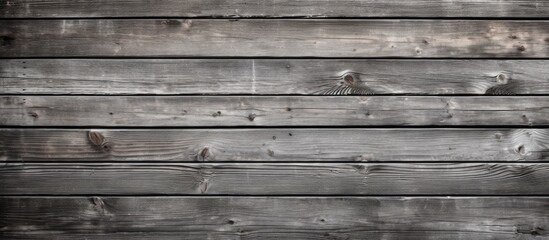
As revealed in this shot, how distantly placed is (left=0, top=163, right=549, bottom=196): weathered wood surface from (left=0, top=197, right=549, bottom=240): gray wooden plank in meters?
0.04

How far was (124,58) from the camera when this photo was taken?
174cm

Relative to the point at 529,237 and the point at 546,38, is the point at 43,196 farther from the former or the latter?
the point at 546,38

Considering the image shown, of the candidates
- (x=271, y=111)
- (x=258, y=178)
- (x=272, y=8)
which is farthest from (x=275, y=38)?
(x=258, y=178)

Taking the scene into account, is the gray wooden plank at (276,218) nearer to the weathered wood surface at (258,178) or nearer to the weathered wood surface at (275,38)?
the weathered wood surface at (258,178)

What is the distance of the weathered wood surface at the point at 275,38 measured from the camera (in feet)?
5.71

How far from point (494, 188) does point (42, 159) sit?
1922 millimetres

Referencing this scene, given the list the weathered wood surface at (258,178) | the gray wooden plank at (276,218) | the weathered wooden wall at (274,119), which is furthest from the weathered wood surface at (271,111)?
the gray wooden plank at (276,218)

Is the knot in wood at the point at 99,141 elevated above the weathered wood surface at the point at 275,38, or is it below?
below

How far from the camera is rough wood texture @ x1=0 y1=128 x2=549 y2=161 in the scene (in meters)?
1.75

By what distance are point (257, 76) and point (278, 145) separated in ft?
1.00

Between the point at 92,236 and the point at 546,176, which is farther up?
the point at 546,176

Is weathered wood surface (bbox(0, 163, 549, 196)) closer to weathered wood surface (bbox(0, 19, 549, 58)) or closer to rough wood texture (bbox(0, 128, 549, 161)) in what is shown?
rough wood texture (bbox(0, 128, 549, 161))

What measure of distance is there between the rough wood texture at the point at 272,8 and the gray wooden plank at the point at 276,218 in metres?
0.78

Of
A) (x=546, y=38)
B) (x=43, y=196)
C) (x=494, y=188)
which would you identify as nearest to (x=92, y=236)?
(x=43, y=196)
